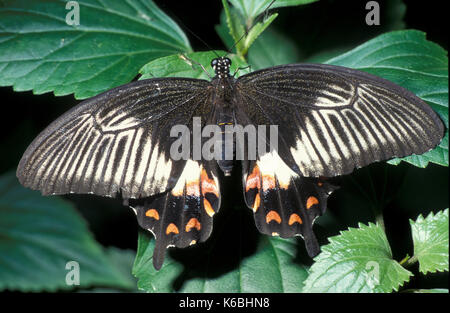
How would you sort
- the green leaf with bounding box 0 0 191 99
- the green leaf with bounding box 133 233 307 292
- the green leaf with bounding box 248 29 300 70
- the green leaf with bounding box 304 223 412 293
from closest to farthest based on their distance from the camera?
the green leaf with bounding box 304 223 412 293 → the green leaf with bounding box 133 233 307 292 → the green leaf with bounding box 0 0 191 99 → the green leaf with bounding box 248 29 300 70

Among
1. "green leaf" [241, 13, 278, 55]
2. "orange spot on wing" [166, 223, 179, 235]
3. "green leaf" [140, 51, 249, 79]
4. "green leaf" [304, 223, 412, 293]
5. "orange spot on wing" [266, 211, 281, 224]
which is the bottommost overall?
"green leaf" [304, 223, 412, 293]

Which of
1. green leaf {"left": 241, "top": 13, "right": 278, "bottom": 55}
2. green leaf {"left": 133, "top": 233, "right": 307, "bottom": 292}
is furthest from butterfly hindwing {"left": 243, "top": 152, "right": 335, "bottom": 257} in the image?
green leaf {"left": 241, "top": 13, "right": 278, "bottom": 55}

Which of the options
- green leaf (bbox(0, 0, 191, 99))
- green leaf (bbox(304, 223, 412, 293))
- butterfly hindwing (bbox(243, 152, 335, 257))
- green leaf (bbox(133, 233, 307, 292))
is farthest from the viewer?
green leaf (bbox(0, 0, 191, 99))

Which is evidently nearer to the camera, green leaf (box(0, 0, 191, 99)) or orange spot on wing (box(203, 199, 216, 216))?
orange spot on wing (box(203, 199, 216, 216))

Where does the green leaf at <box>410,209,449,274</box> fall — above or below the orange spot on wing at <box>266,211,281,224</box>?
below

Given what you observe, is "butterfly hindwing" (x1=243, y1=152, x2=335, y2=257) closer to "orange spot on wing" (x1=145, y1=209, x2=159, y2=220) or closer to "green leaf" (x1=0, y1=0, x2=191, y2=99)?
"orange spot on wing" (x1=145, y1=209, x2=159, y2=220)
